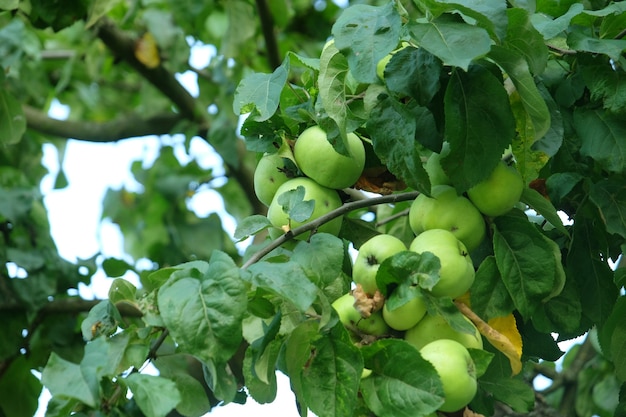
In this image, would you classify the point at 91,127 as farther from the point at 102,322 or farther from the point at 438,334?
the point at 438,334

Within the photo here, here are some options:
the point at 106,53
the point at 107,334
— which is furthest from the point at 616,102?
the point at 106,53

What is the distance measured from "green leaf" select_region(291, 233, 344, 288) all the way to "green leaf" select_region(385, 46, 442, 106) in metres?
0.17

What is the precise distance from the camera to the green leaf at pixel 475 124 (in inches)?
38.4

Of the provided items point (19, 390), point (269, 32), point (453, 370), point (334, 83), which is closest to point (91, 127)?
point (269, 32)

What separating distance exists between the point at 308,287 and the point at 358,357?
8cm

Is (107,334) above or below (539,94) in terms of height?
below

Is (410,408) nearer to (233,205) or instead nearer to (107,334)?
(107,334)

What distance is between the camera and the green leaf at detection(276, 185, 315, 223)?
1001mm

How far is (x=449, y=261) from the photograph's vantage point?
0.96 metres

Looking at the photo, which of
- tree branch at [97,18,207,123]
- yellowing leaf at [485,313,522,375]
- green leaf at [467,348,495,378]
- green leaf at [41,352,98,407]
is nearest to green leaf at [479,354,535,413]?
yellowing leaf at [485,313,522,375]

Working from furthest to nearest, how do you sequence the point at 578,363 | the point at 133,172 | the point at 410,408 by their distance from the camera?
the point at 133,172 < the point at 578,363 < the point at 410,408

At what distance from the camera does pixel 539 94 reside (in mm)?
980

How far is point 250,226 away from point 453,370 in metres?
0.31

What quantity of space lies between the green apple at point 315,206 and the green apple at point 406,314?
16 cm
